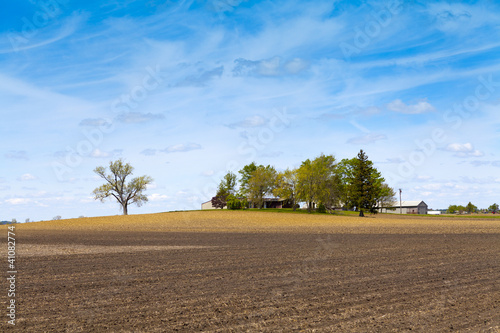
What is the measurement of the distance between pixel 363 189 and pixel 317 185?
334 inches

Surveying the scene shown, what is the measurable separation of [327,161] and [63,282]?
76.6 metres

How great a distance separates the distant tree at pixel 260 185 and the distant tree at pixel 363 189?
20241mm

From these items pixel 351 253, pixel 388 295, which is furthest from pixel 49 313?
pixel 351 253

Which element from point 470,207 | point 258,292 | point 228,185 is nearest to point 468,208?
point 470,207

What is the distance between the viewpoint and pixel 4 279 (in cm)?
1288

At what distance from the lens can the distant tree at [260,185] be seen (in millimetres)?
92312

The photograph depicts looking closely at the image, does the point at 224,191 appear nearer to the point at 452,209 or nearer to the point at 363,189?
the point at 363,189

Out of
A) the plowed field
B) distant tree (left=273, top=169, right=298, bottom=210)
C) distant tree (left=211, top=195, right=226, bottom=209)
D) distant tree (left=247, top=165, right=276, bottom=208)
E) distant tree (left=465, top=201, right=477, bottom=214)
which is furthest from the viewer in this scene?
distant tree (left=465, top=201, right=477, bottom=214)

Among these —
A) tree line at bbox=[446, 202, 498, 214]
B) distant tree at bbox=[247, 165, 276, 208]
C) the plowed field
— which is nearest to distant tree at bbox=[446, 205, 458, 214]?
tree line at bbox=[446, 202, 498, 214]

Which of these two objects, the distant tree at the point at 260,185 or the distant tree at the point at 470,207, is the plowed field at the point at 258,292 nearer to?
the distant tree at the point at 260,185

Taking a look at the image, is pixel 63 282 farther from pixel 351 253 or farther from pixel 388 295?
pixel 351 253

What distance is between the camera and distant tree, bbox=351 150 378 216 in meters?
77.3

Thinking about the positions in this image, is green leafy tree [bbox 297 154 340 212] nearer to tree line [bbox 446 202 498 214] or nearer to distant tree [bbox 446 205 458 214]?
tree line [bbox 446 202 498 214]

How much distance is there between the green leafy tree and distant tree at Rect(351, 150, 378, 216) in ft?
12.6
